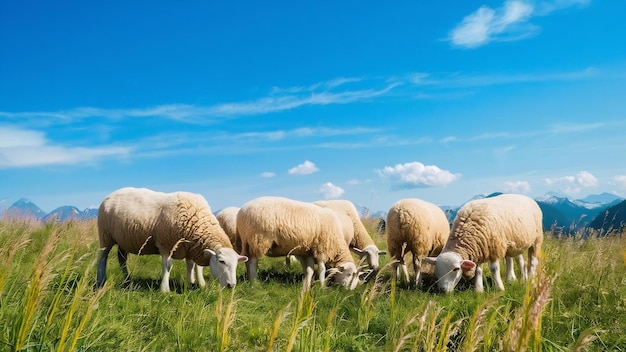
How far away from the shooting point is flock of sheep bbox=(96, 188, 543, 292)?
8.98 metres

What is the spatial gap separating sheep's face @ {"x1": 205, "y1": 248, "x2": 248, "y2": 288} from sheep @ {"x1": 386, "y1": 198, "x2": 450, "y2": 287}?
3712 millimetres

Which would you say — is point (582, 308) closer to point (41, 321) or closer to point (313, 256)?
point (313, 256)

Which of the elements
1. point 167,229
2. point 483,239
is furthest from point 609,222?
point 167,229

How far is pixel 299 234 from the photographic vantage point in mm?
10133

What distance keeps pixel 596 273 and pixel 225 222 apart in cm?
822

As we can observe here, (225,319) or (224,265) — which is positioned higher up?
(225,319)

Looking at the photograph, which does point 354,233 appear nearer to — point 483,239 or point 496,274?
point 483,239

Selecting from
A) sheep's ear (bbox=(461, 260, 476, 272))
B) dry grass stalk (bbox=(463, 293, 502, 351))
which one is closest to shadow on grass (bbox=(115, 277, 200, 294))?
sheep's ear (bbox=(461, 260, 476, 272))

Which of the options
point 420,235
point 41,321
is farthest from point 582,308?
point 41,321

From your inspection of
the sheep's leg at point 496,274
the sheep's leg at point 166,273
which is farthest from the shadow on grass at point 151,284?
the sheep's leg at point 496,274

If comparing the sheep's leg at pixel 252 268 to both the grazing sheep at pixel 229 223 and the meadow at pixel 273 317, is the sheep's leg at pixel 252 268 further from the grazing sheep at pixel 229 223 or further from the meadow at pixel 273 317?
the grazing sheep at pixel 229 223

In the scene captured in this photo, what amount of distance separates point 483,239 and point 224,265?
5.09m

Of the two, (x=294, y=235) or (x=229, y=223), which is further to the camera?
(x=229, y=223)

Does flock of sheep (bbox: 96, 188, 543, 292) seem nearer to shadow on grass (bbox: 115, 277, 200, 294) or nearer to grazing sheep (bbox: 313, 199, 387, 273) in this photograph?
shadow on grass (bbox: 115, 277, 200, 294)
